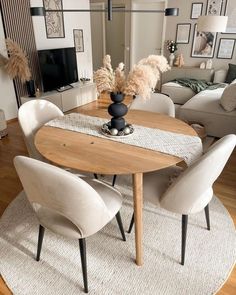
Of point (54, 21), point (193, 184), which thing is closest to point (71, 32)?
point (54, 21)

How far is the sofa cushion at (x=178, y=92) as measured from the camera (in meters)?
4.66

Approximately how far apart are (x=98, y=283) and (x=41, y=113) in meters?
1.45

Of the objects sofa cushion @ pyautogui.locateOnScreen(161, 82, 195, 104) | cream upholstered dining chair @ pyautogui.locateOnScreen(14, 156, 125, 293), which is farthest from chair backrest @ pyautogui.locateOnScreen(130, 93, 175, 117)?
sofa cushion @ pyautogui.locateOnScreen(161, 82, 195, 104)

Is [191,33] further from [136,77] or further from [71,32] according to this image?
[136,77]

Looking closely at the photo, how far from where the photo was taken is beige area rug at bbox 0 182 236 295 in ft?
4.86

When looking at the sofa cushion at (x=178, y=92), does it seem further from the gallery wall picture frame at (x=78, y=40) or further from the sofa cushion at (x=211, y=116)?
the gallery wall picture frame at (x=78, y=40)

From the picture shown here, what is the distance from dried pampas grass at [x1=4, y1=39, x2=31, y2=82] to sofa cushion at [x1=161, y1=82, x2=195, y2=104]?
2709 mm

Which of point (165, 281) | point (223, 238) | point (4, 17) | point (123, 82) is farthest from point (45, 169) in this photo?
point (4, 17)

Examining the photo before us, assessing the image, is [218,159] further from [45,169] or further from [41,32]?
[41,32]

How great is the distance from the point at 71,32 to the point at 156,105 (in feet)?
10.9

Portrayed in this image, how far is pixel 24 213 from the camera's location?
205 centimetres

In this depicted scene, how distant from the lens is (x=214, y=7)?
5.12m

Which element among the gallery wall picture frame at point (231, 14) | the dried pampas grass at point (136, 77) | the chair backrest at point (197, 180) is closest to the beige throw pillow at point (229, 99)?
the dried pampas grass at point (136, 77)

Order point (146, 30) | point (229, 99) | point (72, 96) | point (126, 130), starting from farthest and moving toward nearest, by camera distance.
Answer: point (146, 30), point (72, 96), point (229, 99), point (126, 130)
